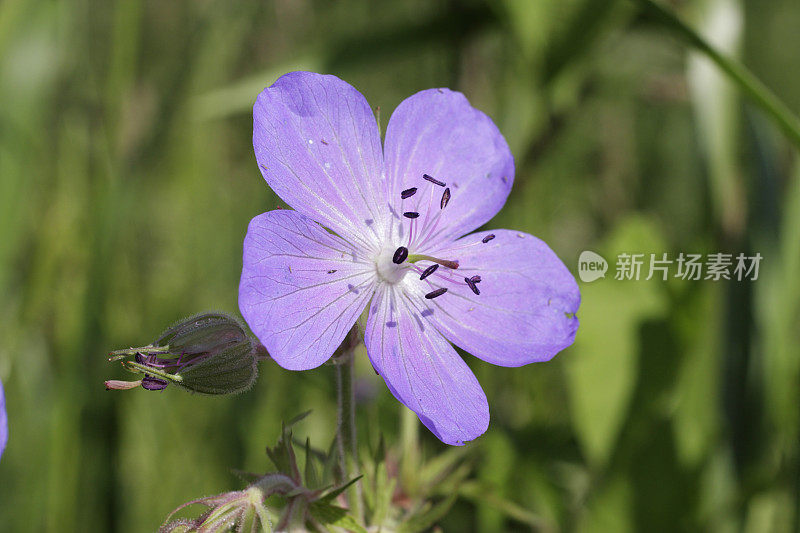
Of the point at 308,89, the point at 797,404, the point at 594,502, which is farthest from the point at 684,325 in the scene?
the point at 308,89

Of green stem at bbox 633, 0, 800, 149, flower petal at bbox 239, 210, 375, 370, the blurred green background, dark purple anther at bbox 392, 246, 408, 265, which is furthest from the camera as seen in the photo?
the blurred green background

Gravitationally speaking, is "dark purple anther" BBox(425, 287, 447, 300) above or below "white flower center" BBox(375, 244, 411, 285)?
below

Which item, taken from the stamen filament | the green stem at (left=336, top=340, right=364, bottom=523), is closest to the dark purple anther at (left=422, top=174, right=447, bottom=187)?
the stamen filament

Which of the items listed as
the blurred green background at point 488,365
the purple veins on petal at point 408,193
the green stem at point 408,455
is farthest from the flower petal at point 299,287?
the blurred green background at point 488,365

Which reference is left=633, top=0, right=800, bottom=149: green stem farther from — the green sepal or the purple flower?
the green sepal

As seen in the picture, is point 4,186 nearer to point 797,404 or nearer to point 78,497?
point 78,497

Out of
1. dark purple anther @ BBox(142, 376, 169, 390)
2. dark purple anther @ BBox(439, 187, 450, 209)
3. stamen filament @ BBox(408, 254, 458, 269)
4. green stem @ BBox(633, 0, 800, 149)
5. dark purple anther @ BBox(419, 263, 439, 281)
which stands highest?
green stem @ BBox(633, 0, 800, 149)

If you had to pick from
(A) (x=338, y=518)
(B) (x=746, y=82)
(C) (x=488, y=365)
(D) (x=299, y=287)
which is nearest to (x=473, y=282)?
(D) (x=299, y=287)
